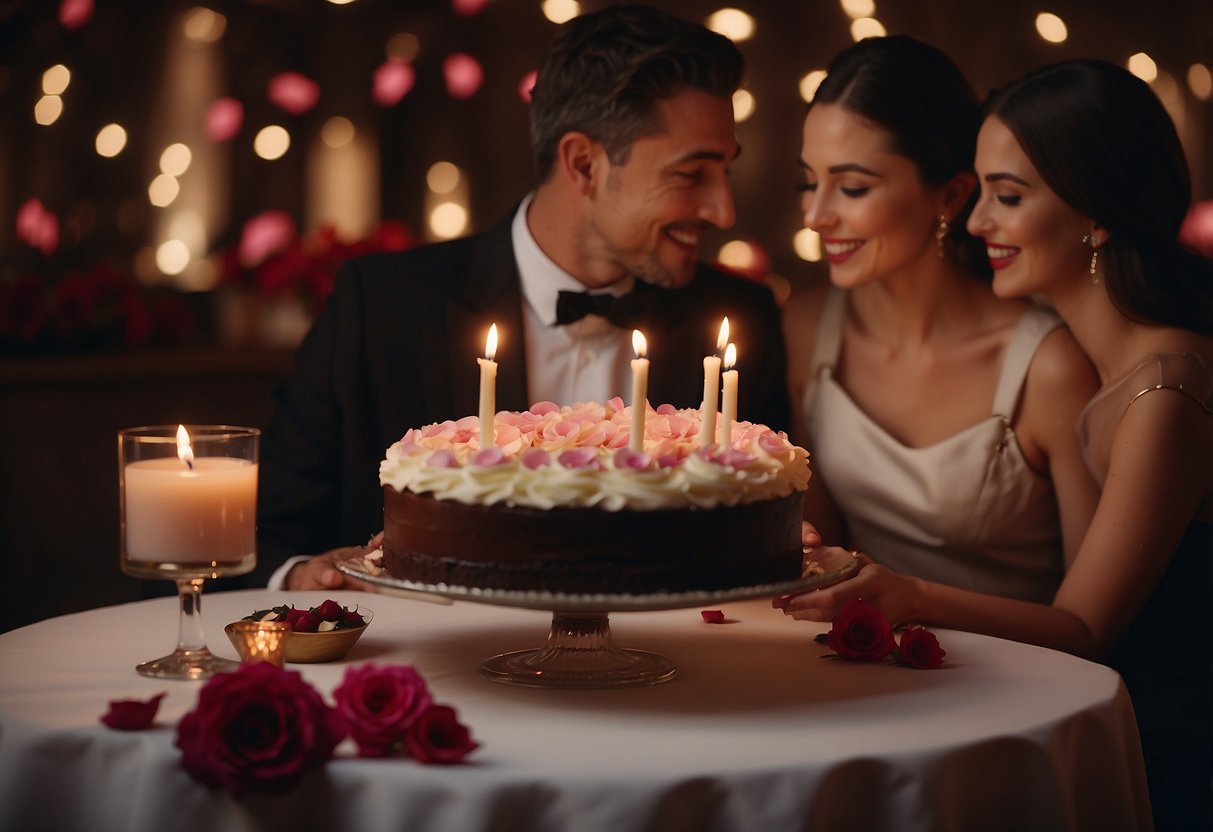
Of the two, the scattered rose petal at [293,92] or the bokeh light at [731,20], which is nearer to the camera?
the scattered rose petal at [293,92]

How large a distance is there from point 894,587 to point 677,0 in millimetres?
4089

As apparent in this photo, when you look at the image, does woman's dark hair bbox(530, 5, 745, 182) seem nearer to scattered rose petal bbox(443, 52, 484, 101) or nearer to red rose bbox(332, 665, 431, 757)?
red rose bbox(332, 665, 431, 757)

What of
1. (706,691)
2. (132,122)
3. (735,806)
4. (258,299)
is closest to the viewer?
(735,806)

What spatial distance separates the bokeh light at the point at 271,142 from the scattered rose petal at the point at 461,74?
69 cm

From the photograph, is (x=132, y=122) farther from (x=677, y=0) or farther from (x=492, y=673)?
(x=492, y=673)

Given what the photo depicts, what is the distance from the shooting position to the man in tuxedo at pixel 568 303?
3.33 meters

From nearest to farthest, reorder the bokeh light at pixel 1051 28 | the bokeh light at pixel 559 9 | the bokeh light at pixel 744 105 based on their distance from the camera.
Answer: the bokeh light at pixel 1051 28
the bokeh light at pixel 559 9
the bokeh light at pixel 744 105

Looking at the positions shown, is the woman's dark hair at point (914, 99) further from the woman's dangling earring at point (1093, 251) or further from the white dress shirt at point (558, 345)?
the white dress shirt at point (558, 345)

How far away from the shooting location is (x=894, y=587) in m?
2.34

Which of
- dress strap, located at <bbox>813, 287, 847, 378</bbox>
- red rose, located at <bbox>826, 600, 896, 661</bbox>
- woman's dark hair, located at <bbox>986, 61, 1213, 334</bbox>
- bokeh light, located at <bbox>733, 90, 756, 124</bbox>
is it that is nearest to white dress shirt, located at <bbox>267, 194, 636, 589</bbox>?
dress strap, located at <bbox>813, 287, 847, 378</bbox>

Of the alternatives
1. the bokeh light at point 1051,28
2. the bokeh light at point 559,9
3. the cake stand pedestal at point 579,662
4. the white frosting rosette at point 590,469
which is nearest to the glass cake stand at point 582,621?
the cake stand pedestal at point 579,662

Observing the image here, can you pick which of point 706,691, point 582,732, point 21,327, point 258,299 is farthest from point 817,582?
point 258,299

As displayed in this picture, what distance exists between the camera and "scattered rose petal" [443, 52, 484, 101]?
232 inches

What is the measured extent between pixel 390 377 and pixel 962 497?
4.33 feet
